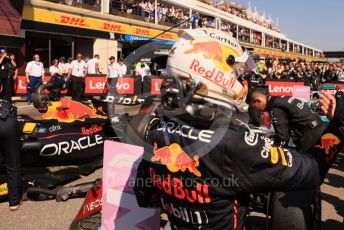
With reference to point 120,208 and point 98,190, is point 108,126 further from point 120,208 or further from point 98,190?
point 120,208

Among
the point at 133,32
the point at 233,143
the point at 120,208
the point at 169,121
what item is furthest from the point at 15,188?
the point at 133,32

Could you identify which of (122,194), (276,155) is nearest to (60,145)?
(122,194)

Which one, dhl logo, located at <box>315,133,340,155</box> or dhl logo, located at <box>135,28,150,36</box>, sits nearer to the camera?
dhl logo, located at <box>315,133,340,155</box>

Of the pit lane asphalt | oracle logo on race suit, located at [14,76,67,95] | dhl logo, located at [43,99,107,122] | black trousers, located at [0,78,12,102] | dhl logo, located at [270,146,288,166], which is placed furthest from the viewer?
oracle logo on race suit, located at [14,76,67,95]

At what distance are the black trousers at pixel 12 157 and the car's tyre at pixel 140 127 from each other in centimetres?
261

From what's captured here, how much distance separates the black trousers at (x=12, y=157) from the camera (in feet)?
14.7

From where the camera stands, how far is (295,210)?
97.3 inches

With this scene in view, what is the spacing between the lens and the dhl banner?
17.7m

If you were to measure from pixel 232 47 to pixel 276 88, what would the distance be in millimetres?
13056

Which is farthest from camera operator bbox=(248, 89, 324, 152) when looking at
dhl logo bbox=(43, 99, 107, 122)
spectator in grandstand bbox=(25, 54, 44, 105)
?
spectator in grandstand bbox=(25, 54, 44, 105)

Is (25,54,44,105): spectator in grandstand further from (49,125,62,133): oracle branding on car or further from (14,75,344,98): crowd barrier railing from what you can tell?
(49,125,62,133): oracle branding on car

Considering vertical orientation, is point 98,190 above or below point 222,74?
below

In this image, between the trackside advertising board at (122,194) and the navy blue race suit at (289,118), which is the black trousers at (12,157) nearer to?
the trackside advertising board at (122,194)

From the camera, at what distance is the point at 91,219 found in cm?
301
